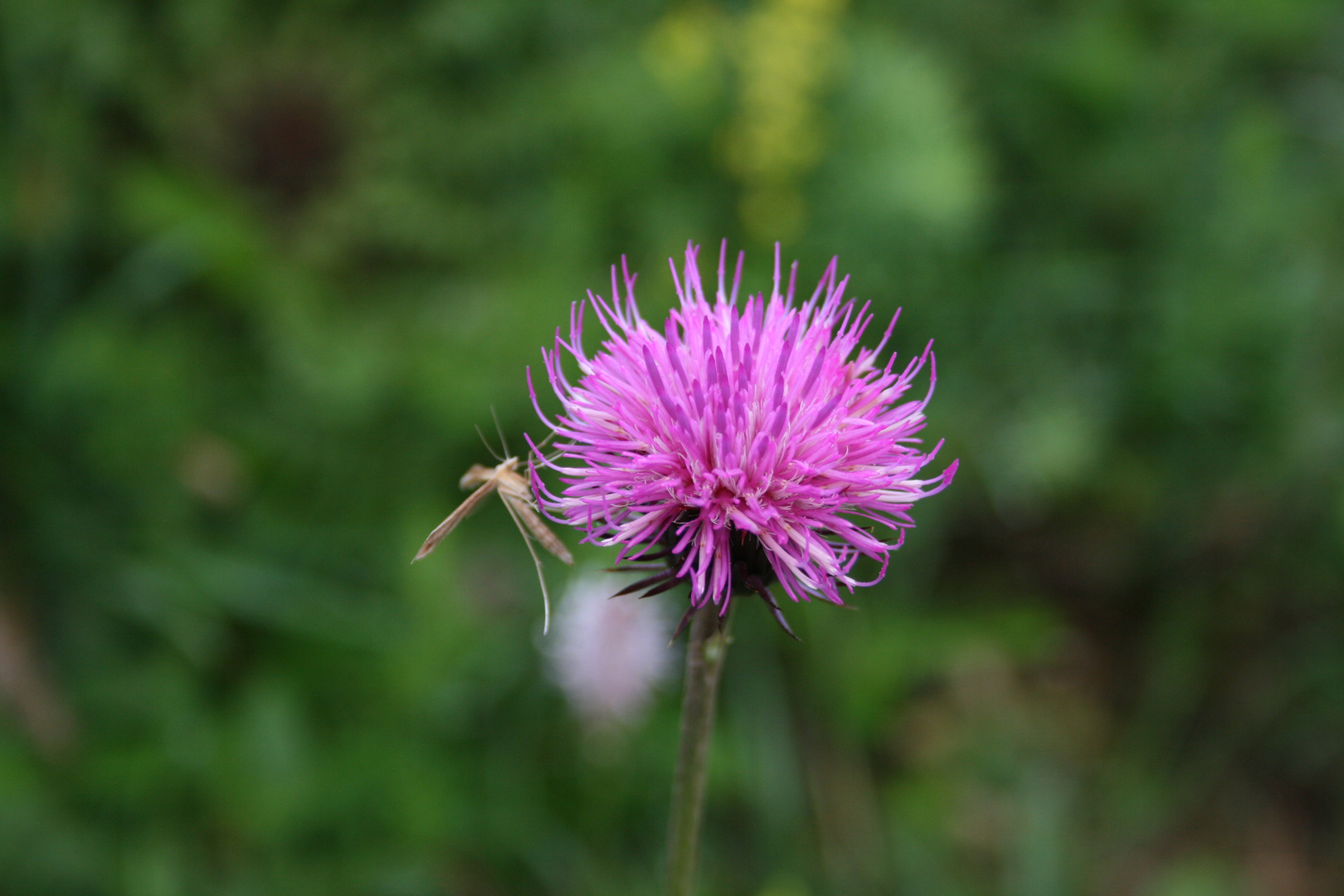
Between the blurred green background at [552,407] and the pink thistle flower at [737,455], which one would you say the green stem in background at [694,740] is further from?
the blurred green background at [552,407]

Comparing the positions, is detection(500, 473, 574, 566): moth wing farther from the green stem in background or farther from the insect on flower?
the green stem in background

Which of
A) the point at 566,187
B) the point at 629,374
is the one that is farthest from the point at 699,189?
the point at 629,374

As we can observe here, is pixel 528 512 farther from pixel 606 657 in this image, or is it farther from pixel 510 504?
pixel 606 657

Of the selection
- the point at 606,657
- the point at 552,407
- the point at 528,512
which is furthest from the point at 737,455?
the point at 552,407

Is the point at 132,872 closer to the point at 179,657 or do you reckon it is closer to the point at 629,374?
the point at 179,657

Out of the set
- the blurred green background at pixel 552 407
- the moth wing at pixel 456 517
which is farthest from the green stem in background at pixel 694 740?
the blurred green background at pixel 552 407

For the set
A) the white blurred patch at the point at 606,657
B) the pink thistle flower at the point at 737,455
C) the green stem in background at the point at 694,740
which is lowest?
the green stem in background at the point at 694,740
